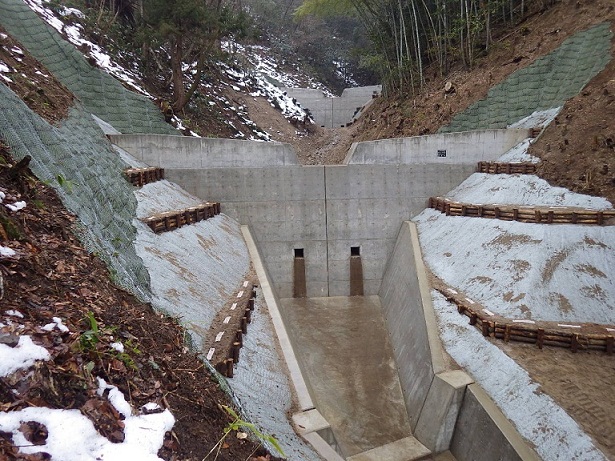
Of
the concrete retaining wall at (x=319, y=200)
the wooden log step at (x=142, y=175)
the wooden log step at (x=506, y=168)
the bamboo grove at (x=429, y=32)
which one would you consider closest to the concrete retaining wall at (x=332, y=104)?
the bamboo grove at (x=429, y=32)

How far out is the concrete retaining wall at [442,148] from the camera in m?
22.5

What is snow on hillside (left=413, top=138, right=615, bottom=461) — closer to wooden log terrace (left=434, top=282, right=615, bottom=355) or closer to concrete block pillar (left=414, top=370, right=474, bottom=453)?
wooden log terrace (left=434, top=282, right=615, bottom=355)

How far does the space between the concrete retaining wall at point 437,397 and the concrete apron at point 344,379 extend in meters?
0.53

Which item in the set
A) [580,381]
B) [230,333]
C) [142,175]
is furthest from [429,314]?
[142,175]

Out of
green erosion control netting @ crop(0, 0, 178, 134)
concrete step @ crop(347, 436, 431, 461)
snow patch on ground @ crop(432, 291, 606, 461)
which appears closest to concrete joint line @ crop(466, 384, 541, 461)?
snow patch on ground @ crop(432, 291, 606, 461)

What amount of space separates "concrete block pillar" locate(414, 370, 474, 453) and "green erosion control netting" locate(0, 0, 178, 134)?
68.2 ft

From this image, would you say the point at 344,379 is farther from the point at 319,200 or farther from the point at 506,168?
the point at 506,168

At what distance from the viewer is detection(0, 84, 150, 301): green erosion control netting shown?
9039 mm

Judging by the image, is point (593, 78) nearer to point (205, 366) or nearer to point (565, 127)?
point (565, 127)

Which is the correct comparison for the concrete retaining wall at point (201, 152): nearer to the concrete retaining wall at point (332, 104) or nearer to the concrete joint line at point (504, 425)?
the concrete joint line at point (504, 425)

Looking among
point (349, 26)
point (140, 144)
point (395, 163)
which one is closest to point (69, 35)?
point (140, 144)

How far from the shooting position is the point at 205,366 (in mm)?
7281

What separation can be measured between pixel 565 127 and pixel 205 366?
19.3m

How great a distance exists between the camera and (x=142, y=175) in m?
18.3
